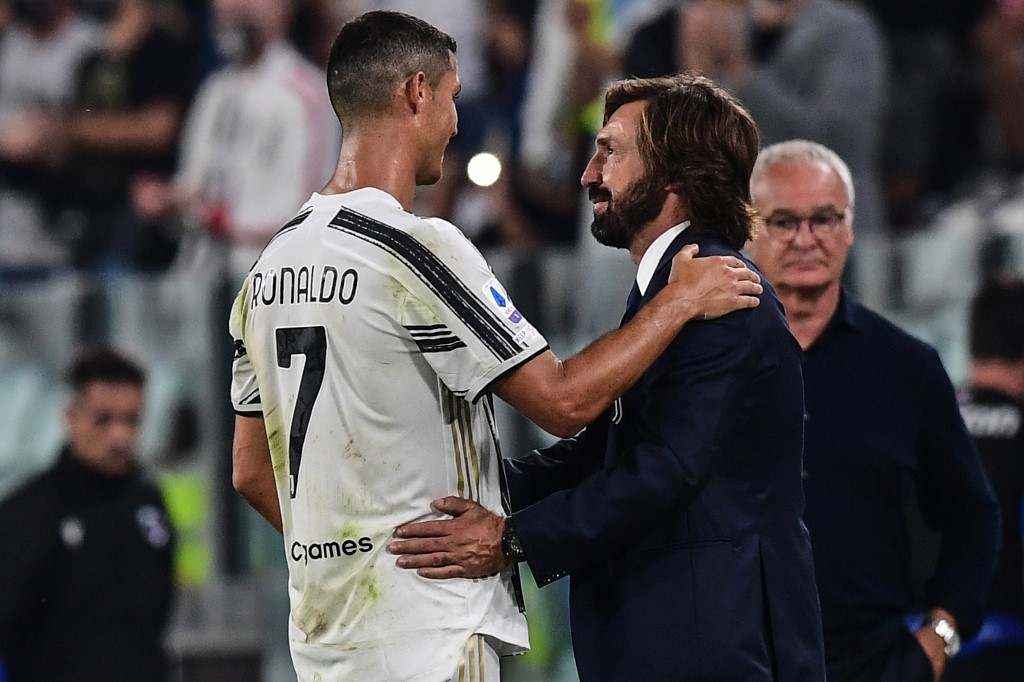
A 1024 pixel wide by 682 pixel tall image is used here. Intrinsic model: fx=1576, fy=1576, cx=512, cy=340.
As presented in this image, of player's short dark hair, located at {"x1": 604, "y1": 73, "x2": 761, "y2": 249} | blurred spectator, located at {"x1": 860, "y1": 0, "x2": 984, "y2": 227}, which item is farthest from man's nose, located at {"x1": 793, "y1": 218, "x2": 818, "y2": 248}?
blurred spectator, located at {"x1": 860, "y1": 0, "x2": 984, "y2": 227}

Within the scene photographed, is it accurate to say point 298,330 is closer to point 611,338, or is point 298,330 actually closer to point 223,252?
point 611,338

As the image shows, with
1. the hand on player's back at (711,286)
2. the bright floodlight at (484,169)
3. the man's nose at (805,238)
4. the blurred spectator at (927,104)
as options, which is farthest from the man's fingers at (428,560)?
the blurred spectator at (927,104)

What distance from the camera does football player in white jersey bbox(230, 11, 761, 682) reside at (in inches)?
128

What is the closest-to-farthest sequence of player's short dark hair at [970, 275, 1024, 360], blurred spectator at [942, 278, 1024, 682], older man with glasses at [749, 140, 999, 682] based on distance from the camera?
1. older man with glasses at [749, 140, 999, 682]
2. blurred spectator at [942, 278, 1024, 682]
3. player's short dark hair at [970, 275, 1024, 360]

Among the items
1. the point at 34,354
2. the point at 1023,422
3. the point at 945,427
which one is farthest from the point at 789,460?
the point at 34,354

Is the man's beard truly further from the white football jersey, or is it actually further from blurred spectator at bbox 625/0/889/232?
blurred spectator at bbox 625/0/889/232

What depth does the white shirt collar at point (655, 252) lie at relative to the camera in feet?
11.6

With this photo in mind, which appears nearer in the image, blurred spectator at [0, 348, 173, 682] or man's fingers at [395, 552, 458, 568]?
man's fingers at [395, 552, 458, 568]

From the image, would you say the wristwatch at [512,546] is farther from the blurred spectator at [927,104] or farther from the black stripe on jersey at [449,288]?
the blurred spectator at [927,104]

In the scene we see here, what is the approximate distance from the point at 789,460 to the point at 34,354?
488 cm

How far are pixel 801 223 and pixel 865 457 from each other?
0.67 meters

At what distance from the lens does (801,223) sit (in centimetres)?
435

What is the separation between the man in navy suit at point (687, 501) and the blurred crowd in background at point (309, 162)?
120 inches

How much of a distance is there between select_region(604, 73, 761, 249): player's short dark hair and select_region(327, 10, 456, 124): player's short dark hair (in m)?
0.50
